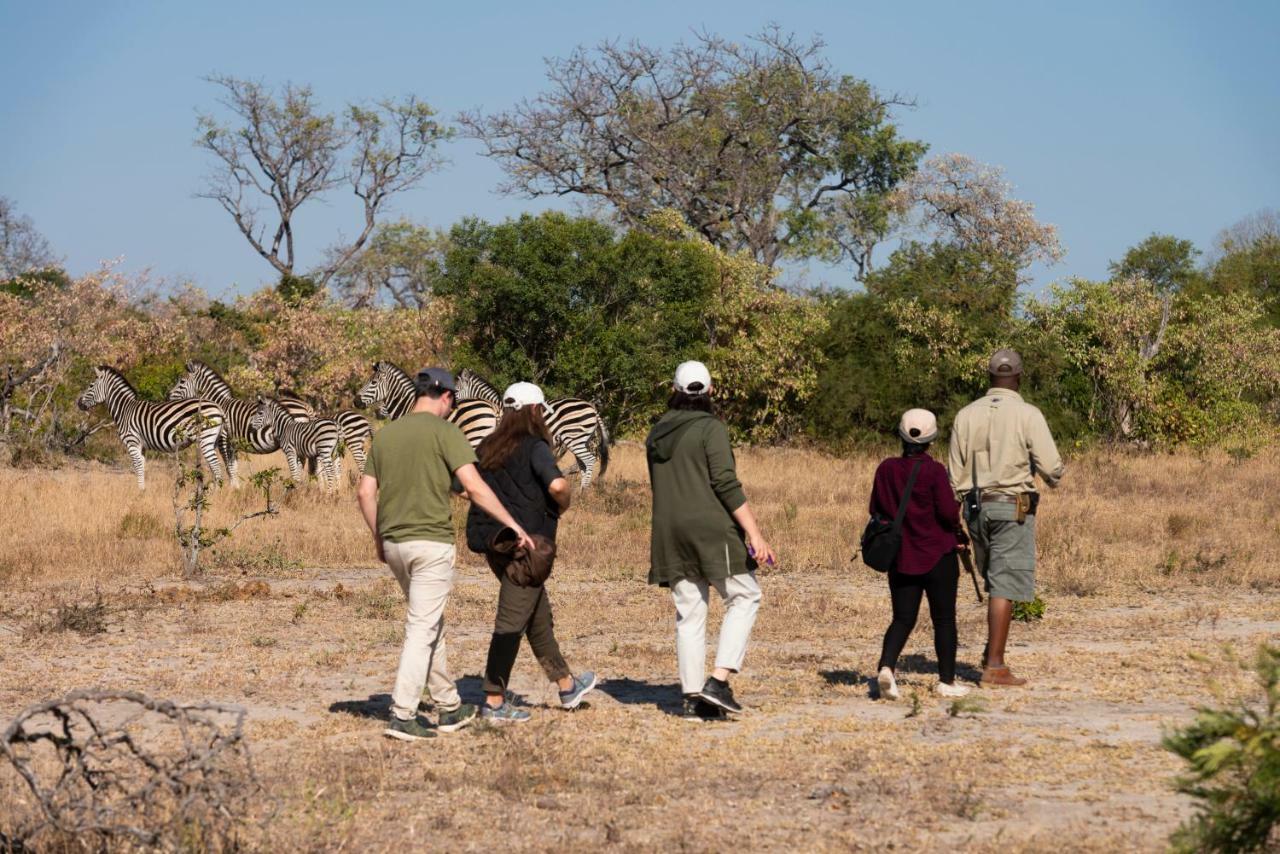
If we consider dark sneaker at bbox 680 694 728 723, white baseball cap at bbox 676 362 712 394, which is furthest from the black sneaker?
white baseball cap at bbox 676 362 712 394

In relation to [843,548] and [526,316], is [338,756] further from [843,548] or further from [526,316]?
[526,316]

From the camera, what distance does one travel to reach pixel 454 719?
7.82 meters

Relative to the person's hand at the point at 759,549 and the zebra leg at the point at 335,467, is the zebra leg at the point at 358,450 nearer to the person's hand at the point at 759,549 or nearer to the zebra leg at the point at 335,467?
the zebra leg at the point at 335,467

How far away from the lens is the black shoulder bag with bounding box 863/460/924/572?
329 inches

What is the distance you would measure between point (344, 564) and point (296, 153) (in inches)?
1753

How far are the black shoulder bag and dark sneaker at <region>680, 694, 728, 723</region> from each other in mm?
1112

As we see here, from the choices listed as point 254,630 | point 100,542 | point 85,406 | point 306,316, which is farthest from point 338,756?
point 306,316

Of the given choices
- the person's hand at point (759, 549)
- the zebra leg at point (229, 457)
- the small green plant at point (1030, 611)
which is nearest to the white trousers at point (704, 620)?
the person's hand at point (759, 549)

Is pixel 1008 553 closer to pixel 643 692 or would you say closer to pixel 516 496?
pixel 643 692

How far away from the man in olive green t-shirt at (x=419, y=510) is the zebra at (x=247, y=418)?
14.6 meters

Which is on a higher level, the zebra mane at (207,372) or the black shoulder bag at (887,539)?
the zebra mane at (207,372)

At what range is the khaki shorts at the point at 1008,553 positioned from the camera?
8.76 m

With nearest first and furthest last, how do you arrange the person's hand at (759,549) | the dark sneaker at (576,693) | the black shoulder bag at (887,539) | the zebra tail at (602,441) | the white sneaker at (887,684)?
the person's hand at (759,549)
the dark sneaker at (576,693)
the black shoulder bag at (887,539)
the white sneaker at (887,684)
the zebra tail at (602,441)

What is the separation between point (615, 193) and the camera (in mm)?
48438
